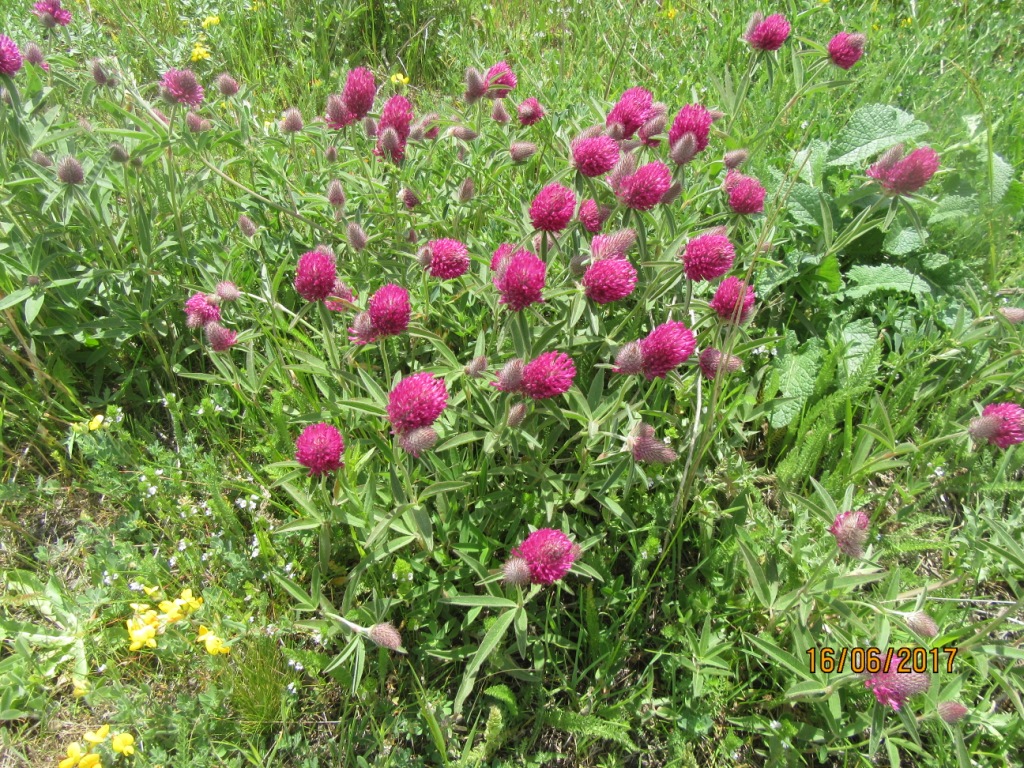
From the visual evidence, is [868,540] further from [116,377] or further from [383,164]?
[116,377]

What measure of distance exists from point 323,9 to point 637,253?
3.88 metres

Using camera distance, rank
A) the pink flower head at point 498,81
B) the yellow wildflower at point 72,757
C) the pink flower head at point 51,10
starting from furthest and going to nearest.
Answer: the pink flower head at point 51,10 → the pink flower head at point 498,81 → the yellow wildflower at point 72,757

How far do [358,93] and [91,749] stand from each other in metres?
2.36

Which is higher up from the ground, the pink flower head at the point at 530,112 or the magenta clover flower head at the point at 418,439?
the pink flower head at the point at 530,112

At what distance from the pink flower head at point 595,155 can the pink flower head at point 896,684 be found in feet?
5.72

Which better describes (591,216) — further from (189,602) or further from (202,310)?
(189,602)

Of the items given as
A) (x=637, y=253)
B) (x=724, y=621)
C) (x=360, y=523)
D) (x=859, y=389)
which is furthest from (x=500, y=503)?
(x=859, y=389)

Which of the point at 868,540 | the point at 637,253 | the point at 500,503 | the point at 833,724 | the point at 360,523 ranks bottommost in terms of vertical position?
the point at 833,724

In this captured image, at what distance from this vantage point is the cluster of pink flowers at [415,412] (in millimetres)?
1748

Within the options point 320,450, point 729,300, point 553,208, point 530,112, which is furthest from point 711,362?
point 530,112

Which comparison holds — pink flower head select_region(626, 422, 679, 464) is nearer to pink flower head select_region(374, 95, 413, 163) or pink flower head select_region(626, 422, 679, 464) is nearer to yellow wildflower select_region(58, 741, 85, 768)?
pink flower head select_region(374, 95, 413, 163)

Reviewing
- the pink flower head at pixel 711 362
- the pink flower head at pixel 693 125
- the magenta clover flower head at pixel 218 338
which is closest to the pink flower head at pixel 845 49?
the pink flower head at pixel 693 125

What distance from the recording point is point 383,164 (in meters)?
2.93
